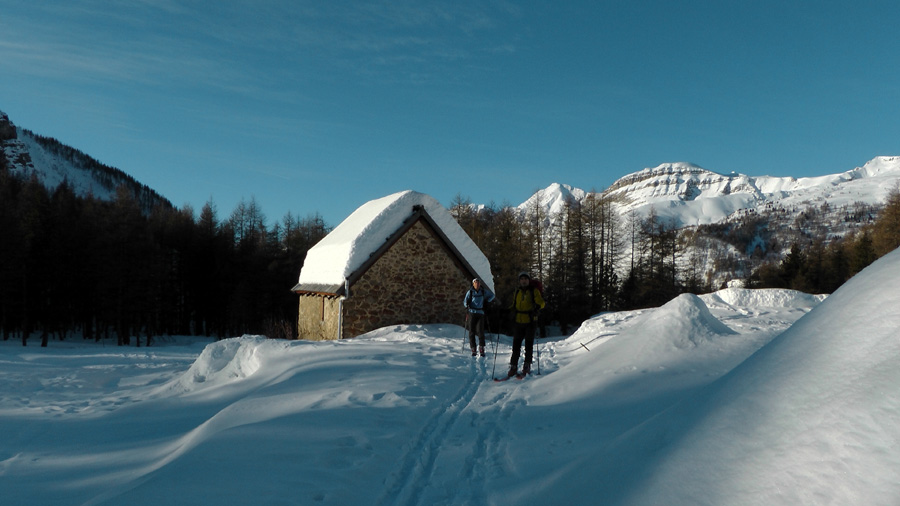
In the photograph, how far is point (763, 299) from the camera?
2228 centimetres

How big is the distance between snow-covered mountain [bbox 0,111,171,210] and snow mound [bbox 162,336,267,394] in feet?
480

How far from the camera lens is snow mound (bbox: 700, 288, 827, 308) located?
21859 mm

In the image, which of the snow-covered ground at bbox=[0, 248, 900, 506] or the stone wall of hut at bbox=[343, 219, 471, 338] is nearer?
the snow-covered ground at bbox=[0, 248, 900, 506]

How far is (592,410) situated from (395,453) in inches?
111

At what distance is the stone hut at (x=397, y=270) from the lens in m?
19.3

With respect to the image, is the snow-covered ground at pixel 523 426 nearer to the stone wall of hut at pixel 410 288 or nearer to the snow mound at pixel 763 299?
the stone wall of hut at pixel 410 288

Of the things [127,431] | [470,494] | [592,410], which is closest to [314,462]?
[470,494]

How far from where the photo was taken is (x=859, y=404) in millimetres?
2916

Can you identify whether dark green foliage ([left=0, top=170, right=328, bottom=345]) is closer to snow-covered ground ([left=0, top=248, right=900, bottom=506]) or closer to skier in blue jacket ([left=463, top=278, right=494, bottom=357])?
skier in blue jacket ([left=463, top=278, right=494, bottom=357])

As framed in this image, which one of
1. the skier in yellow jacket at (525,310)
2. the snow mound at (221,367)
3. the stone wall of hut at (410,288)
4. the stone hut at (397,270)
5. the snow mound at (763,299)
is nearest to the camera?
the skier in yellow jacket at (525,310)

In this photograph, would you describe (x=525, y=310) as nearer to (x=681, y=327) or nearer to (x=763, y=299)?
(x=681, y=327)

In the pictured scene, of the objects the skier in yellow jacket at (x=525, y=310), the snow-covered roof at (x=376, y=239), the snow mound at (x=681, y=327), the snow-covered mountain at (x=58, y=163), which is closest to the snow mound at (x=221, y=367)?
the snow-covered roof at (x=376, y=239)

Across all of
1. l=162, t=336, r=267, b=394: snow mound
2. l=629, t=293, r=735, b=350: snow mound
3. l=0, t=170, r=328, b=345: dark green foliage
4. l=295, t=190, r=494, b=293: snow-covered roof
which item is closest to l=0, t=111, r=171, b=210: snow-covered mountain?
l=0, t=170, r=328, b=345: dark green foliage

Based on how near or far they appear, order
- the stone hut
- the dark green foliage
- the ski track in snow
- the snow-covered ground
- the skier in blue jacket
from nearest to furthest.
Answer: the snow-covered ground → the ski track in snow → the skier in blue jacket → the stone hut → the dark green foliage
